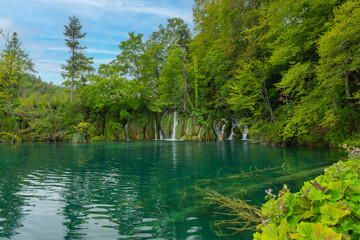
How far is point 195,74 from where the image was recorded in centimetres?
2570

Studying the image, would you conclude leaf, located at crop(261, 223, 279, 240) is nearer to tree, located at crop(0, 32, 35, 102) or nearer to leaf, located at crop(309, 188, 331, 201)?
leaf, located at crop(309, 188, 331, 201)

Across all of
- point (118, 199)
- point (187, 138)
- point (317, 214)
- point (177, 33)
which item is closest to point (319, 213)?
point (317, 214)

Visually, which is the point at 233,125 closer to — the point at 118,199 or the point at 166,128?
the point at 166,128

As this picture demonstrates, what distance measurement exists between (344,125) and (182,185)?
436 inches

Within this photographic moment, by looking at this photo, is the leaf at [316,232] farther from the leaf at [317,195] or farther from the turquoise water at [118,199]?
the turquoise water at [118,199]

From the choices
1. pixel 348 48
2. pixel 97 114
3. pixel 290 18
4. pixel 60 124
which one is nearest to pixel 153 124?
pixel 97 114

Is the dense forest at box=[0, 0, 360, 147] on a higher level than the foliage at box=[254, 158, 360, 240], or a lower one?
higher

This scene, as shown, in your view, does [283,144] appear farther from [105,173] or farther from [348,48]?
[105,173]

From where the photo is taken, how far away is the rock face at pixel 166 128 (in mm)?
24078

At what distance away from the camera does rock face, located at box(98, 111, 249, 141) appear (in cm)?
2408

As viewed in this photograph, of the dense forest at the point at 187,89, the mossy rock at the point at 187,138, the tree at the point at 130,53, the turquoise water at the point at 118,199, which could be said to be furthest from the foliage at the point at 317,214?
the tree at the point at 130,53

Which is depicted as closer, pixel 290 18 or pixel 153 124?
pixel 290 18

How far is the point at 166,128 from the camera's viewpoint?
2656 centimetres

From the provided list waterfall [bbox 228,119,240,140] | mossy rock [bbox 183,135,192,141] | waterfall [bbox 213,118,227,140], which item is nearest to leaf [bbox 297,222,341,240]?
mossy rock [bbox 183,135,192,141]
